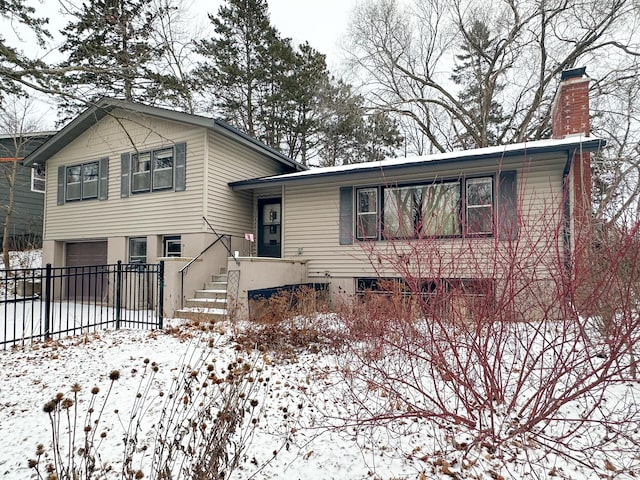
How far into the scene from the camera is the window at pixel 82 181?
12.7m

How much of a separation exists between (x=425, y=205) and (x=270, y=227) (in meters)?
5.03

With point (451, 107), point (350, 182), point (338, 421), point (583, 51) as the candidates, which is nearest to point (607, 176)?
point (583, 51)

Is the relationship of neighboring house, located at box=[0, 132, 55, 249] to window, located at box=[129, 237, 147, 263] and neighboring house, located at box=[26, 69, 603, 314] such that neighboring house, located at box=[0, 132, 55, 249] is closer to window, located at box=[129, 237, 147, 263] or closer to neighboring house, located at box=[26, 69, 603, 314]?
neighboring house, located at box=[26, 69, 603, 314]

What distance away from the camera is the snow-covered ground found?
9.35 ft

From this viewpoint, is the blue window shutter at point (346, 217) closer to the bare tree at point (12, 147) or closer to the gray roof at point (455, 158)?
the gray roof at point (455, 158)

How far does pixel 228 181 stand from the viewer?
11.4 m

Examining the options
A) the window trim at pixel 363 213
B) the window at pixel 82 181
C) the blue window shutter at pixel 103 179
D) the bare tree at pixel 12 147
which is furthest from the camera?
the bare tree at pixel 12 147

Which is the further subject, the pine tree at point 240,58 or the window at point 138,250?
the pine tree at point 240,58

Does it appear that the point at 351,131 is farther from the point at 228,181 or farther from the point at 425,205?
the point at 425,205

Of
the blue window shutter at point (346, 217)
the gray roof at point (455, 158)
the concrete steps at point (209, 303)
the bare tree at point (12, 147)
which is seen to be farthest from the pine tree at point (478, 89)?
the bare tree at point (12, 147)

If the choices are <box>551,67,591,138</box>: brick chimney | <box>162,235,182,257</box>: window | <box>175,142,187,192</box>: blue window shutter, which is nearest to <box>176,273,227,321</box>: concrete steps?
<box>162,235,182,257</box>: window

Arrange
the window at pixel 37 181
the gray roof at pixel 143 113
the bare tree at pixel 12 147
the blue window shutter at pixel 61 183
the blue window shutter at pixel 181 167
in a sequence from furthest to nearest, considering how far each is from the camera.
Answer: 1. the window at pixel 37 181
2. the bare tree at pixel 12 147
3. the blue window shutter at pixel 61 183
4. the blue window shutter at pixel 181 167
5. the gray roof at pixel 143 113

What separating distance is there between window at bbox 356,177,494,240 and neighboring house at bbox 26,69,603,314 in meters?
0.03

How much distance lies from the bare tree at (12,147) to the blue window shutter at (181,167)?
32.3 ft
